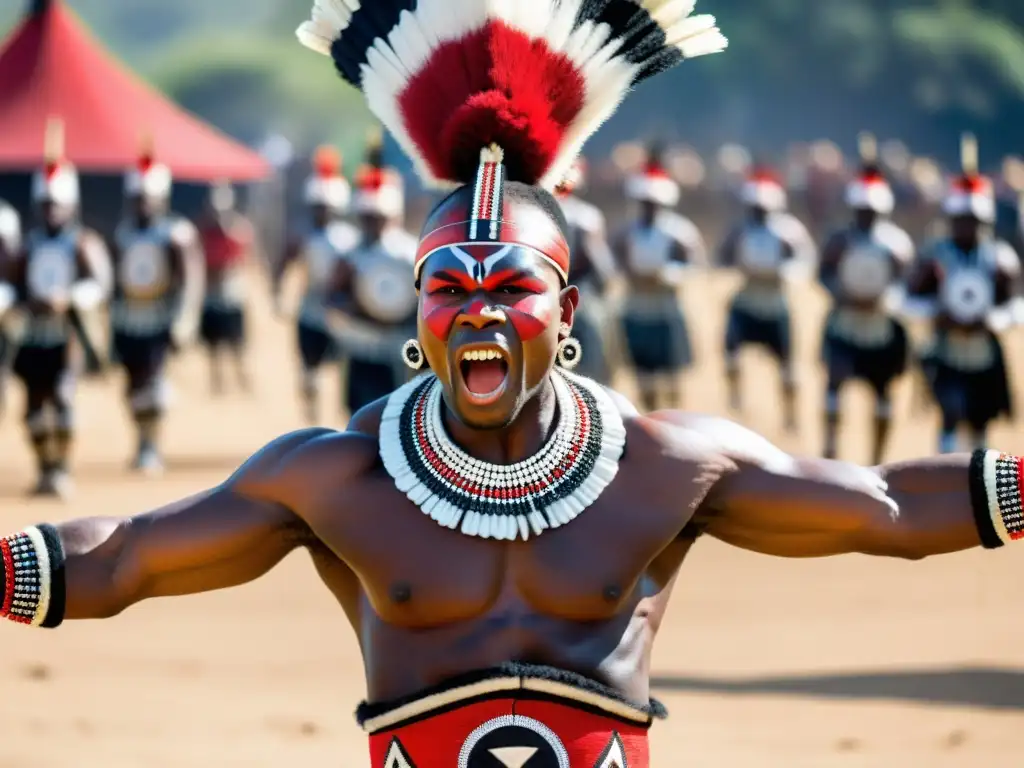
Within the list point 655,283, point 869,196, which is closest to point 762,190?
point 655,283

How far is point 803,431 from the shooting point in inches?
724

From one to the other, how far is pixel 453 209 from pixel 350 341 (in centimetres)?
908

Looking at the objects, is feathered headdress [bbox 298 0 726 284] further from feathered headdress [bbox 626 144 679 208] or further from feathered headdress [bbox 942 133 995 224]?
feathered headdress [bbox 626 144 679 208]

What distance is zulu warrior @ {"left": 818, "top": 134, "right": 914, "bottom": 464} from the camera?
46.1ft

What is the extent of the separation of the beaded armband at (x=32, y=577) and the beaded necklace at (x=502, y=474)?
67cm

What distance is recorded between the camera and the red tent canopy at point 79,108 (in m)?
22.5

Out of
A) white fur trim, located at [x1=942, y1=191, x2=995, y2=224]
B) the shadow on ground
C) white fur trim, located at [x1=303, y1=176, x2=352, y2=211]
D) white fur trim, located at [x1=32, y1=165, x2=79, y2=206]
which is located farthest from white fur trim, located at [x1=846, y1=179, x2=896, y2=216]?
the shadow on ground

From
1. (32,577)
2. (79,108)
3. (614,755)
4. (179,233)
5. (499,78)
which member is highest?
(79,108)

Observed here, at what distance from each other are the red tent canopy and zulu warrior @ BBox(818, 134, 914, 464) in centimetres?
1060

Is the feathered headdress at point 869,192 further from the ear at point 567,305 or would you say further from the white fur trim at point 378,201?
the ear at point 567,305

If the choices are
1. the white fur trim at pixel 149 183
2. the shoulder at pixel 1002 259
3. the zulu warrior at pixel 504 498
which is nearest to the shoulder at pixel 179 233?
the white fur trim at pixel 149 183

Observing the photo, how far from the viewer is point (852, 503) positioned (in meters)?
4.06

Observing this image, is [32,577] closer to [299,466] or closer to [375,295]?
[299,466]

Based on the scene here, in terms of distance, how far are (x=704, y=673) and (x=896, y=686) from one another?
0.82 meters
